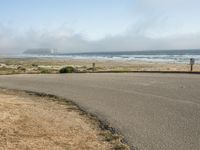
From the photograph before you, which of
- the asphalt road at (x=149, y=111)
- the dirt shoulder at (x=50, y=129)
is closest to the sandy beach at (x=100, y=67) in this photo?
the asphalt road at (x=149, y=111)

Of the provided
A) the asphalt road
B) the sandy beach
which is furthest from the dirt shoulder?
the sandy beach

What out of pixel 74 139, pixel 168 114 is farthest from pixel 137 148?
pixel 168 114

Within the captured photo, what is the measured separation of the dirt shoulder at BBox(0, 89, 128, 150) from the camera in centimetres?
837

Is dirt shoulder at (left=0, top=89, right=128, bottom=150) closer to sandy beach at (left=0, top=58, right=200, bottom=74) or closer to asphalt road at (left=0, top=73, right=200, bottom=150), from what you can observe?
asphalt road at (left=0, top=73, right=200, bottom=150)

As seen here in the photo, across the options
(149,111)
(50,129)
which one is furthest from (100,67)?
(50,129)

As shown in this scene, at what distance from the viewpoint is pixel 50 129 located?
984cm

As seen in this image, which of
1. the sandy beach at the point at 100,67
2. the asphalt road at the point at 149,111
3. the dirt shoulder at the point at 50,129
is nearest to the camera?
the dirt shoulder at the point at 50,129

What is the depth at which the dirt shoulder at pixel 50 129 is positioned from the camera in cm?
837

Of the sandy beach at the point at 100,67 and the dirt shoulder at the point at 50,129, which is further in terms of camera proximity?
the sandy beach at the point at 100,67

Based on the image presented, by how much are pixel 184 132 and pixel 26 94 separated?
412 inches

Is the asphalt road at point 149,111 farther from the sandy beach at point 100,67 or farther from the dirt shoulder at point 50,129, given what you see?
the sandy beach at point 100,67

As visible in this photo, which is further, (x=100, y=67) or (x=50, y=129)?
(x=100, y=67)

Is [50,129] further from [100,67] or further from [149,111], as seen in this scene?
[100,67]

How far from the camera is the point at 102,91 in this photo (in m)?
18.6
